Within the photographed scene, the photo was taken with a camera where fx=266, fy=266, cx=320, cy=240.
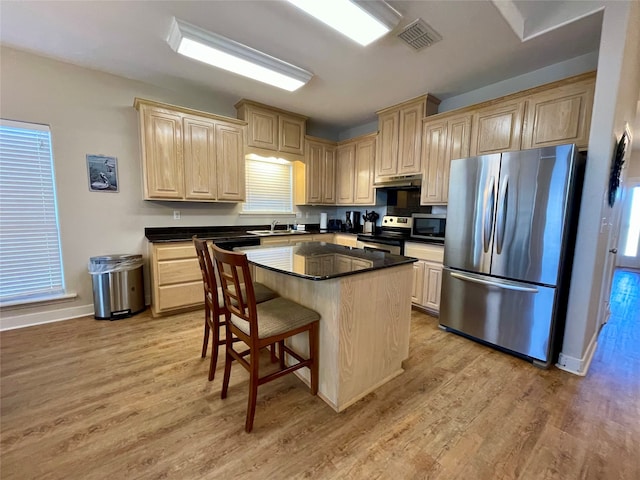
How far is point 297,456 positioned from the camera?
1.38m

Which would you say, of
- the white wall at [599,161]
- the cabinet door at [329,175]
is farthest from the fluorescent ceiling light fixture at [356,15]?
the cabinet door at [329,175]

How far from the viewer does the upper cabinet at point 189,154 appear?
308 centimetres

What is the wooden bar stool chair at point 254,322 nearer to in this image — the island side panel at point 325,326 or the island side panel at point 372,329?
the island side panel at point 325,326

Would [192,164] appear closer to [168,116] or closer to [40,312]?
[168,116]

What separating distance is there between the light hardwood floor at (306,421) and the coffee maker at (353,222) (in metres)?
2.71

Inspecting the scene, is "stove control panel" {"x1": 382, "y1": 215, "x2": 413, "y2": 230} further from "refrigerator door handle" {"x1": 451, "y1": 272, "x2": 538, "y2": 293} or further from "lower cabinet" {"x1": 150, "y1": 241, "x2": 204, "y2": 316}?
"lower cabinet" {"x1": 150, "y1": 241, "x2": 204, "y2": 316}

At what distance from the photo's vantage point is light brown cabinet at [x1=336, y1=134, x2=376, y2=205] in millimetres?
4312

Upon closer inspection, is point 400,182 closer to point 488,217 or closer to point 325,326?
point 488,217

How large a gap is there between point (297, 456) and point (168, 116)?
3546 millimetres

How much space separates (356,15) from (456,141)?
77.1 inches

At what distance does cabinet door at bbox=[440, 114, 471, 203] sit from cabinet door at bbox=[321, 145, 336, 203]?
1996 mm

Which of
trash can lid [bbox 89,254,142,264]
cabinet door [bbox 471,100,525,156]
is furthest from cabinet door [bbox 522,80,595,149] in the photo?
trash can lid [bbox 89,254,142,264]

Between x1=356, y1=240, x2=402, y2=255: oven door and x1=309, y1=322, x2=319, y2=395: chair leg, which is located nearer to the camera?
x1=309, y1=322, x2=319, y2=395: chair leg

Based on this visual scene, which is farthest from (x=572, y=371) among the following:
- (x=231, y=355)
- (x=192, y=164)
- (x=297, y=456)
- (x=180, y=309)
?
(x=192, y=164)
